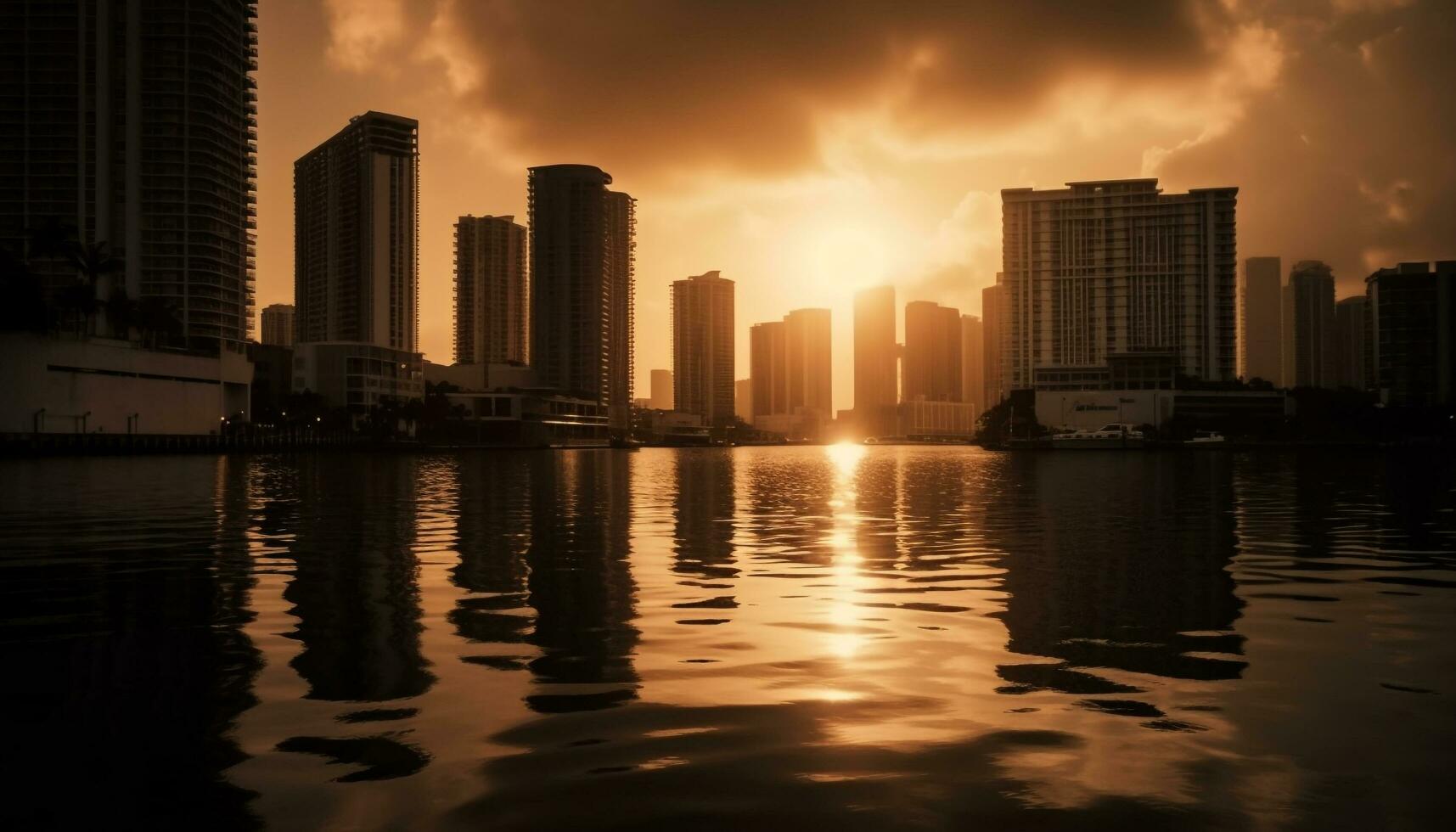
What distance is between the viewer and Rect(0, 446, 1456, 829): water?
25.3 feet

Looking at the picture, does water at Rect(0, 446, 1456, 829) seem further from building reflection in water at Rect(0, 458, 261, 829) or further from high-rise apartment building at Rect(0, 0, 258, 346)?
high-rise apartment building at Rect(0, 0, 258, 346)

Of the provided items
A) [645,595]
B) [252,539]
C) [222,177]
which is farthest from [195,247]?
[645,595]

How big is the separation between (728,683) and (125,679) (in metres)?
6.73

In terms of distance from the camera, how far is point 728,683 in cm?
1165

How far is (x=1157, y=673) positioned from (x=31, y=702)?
1202cm

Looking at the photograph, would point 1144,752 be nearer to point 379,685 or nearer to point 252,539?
point 379,685

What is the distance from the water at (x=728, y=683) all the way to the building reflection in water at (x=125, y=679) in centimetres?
5

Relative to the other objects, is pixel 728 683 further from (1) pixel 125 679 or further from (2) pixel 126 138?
(2) pixel 126 138

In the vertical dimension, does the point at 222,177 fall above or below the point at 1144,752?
above

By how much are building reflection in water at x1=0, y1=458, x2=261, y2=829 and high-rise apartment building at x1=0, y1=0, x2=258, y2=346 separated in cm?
18132

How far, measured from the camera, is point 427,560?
24078 millimetres

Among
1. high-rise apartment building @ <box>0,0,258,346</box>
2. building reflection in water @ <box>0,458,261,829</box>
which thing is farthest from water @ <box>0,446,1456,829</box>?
high-rise apartment building @ <box>0,0,258,346</box>

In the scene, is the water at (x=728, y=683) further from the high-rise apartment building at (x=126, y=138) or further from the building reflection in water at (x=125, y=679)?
the high-rise apartment building at (x=126, y=138)

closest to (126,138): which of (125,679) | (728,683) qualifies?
(125,679)
